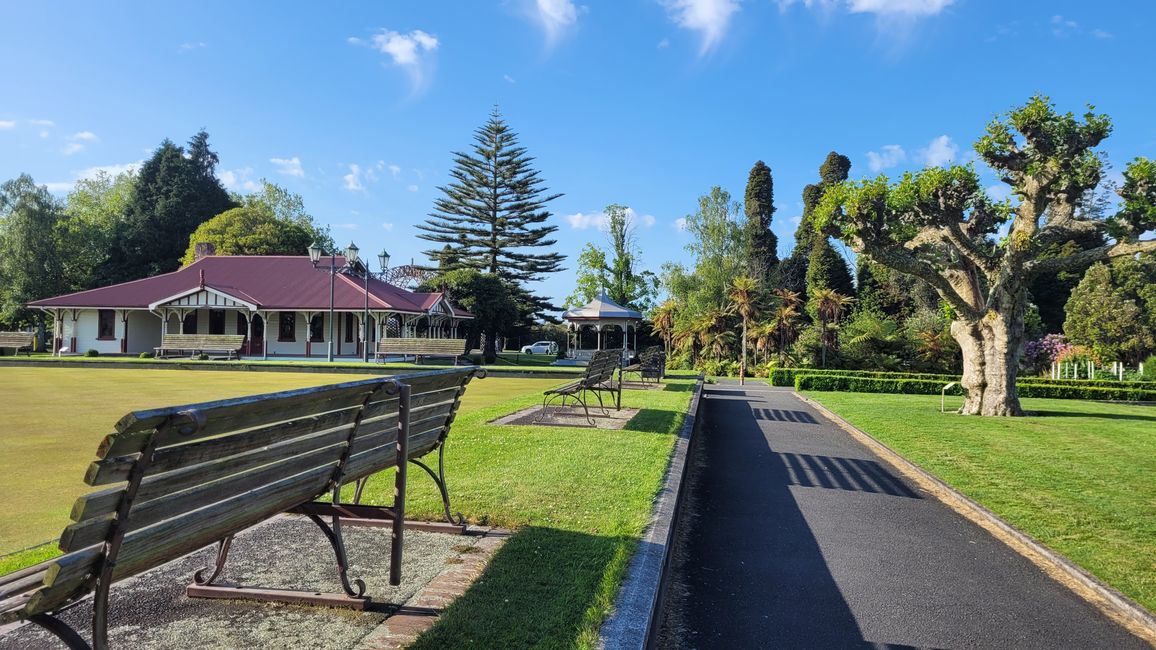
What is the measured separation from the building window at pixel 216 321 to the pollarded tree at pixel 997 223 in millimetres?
33208

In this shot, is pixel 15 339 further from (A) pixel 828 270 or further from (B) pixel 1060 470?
(A) pixel 828 270

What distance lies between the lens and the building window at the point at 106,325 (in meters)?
37.3

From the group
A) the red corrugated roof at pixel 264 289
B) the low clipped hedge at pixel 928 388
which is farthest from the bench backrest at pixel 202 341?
the low clipped hedge at pixel 928 388

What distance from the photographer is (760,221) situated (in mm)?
49750

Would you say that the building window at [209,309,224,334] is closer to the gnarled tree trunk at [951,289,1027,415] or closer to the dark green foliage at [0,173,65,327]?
the dark green foliage at [0,173,65,327]

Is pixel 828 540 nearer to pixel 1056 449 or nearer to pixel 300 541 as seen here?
pixel 300 541

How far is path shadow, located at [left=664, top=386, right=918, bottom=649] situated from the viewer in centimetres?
343

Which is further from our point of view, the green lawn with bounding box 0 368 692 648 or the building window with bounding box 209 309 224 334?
the building window with bounding box 209 309 224 334

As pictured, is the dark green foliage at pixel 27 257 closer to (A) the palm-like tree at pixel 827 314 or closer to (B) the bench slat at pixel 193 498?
(A) the palm-like tree at pixel 827 314

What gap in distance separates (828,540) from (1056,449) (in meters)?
6.99

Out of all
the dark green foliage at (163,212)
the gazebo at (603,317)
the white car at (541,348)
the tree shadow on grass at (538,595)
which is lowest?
the tree shadow on grass at (538,595)

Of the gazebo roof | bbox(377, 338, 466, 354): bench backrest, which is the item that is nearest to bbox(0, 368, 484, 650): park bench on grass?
bbox(377, 338, 466, 354): bench backrest

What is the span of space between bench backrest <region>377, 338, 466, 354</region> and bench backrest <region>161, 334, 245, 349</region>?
7.29 meters

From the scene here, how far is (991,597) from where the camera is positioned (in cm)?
402
